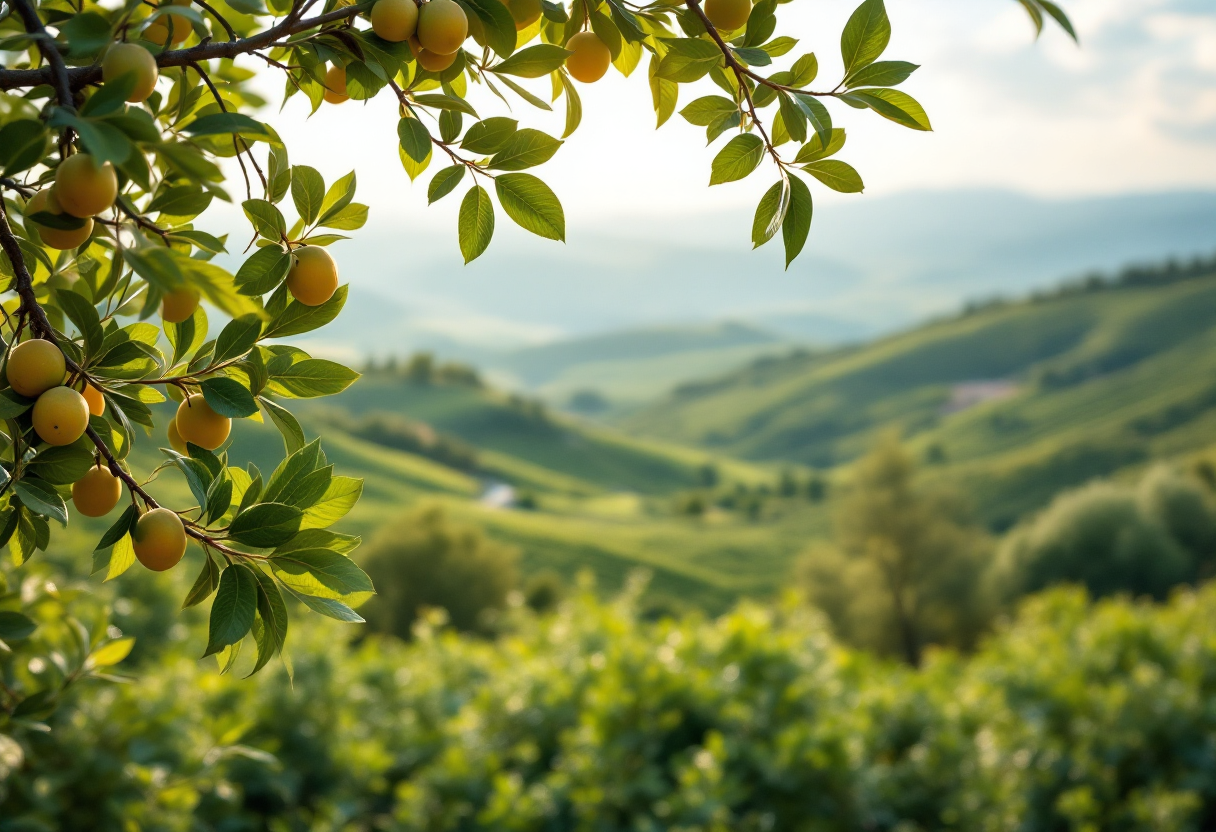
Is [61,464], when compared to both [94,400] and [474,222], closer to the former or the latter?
[94,400]

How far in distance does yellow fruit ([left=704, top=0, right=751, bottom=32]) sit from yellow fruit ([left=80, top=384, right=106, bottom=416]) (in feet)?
2.68

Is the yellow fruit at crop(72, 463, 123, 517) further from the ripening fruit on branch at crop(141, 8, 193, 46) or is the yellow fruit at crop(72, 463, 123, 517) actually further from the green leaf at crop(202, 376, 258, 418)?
the ripening fruit on branch at crop(141, 8, 193, 46)

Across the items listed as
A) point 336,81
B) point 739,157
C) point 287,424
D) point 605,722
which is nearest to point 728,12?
point 739,157

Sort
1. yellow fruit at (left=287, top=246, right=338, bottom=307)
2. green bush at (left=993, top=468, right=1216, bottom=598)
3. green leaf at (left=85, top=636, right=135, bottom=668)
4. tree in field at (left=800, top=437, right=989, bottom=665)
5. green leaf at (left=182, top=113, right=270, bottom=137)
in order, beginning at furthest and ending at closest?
tree in field at (left=800, top=437, right=989, bottom=665), green bush at (left=993, top=468, right=1216, bottom=598), green leaf at (left=85, top=636, right=135, bottom=668), yellow fruit at (left=287, top=246, right=338, bottom=307), green leaf at (left=182, top=113, right=270, bottom=137)

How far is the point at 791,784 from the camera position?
364 cm

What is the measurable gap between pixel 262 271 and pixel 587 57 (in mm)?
482

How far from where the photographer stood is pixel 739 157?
1030 millimetres

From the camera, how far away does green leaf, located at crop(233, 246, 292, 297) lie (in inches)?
35.2

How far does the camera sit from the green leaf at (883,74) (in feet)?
3.26

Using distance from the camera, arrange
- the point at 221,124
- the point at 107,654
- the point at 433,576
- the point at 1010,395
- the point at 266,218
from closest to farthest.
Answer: the point at 221,124 < the point at 266,218 < the point at 107,654 < the point at 433,576 < the point at 1010,395

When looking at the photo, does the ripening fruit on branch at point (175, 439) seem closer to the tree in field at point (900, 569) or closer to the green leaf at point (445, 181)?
the green leaf at point (445, 181)

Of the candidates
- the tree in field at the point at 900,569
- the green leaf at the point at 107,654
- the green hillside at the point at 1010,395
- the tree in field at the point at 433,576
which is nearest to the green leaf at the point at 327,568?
the green leaf at the point at 107,654

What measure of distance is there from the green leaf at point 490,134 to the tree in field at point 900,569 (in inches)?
1402

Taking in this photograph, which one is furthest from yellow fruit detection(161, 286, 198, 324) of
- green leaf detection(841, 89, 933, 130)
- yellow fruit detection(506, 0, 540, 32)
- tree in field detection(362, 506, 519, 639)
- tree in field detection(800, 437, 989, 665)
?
tree in field detection(800, 437, 989, 665)
